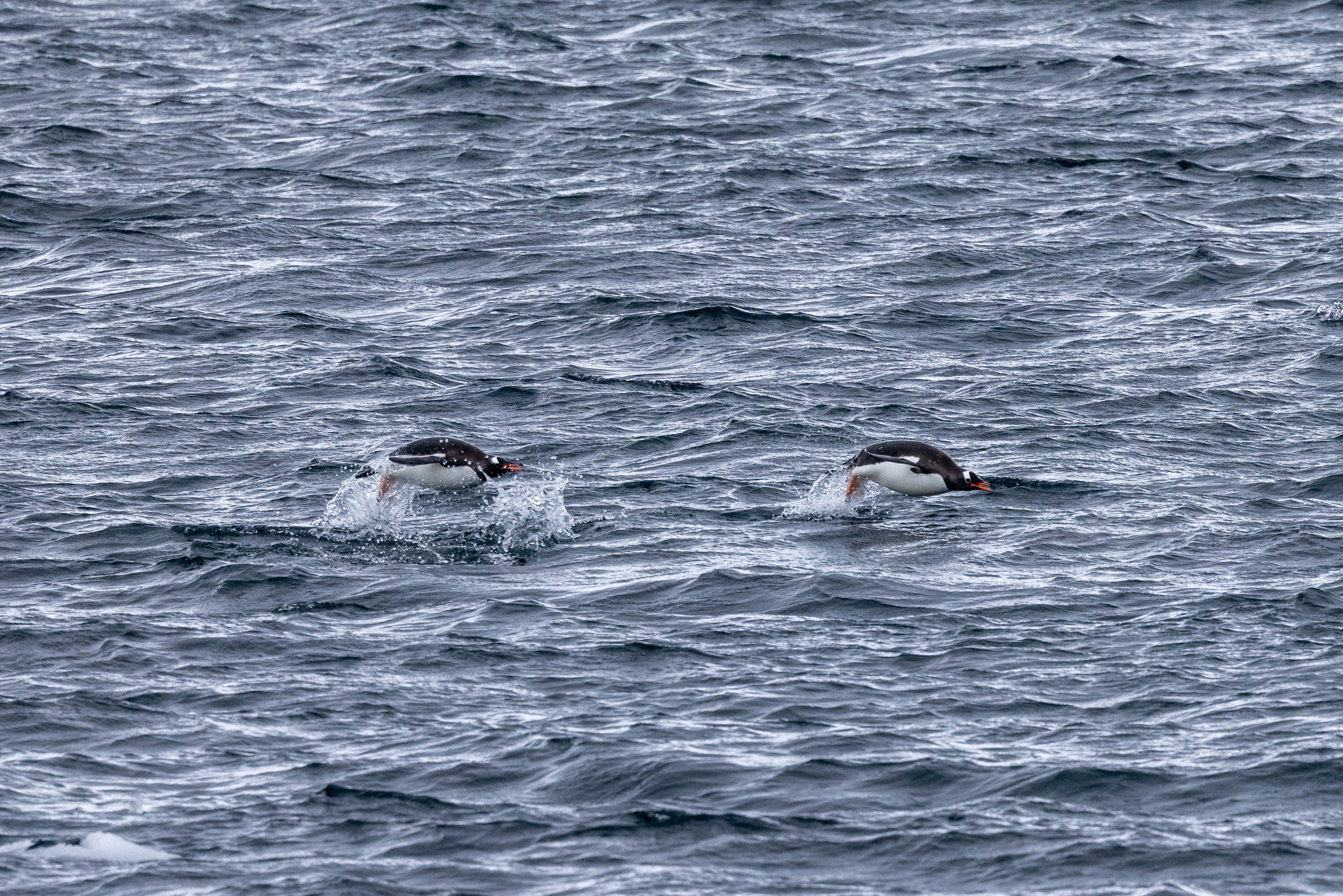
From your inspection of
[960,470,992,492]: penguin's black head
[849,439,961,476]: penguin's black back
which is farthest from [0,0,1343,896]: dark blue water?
[849,439,961,476]: penguin's black back

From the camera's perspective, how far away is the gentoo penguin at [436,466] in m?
17.9

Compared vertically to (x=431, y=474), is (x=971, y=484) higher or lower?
lower

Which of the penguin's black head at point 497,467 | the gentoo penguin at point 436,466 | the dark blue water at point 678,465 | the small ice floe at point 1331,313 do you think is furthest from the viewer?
the small ice floe at point 1331,313

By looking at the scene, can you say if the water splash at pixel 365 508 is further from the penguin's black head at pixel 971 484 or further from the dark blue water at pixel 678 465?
the penguin's black head at pixel 971 484

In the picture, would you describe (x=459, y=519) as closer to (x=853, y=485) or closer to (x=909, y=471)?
(x=853, y=485)

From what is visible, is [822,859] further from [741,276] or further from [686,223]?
[686,223]

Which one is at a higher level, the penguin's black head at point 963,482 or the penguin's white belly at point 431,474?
the penguin's white belly at point 431,474

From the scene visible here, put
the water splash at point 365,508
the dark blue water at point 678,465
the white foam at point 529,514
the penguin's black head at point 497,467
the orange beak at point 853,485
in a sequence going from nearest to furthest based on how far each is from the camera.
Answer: the dark blue water at point 678,465 < the white foam at point 529,514 < the water splash at point 365,508 < the orange beak at point 853,485 < the penguin's black head at point 497,467

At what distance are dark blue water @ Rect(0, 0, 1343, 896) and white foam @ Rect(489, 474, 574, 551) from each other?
0.04 meters

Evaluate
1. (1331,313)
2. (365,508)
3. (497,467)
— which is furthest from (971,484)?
(1331,313)

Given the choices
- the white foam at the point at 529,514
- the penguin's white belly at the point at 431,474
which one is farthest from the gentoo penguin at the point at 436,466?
the white foam at the point at 529,514

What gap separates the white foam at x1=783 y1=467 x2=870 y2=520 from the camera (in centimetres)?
1816

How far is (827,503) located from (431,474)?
10.9ft

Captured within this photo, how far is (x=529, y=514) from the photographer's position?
1778cm
